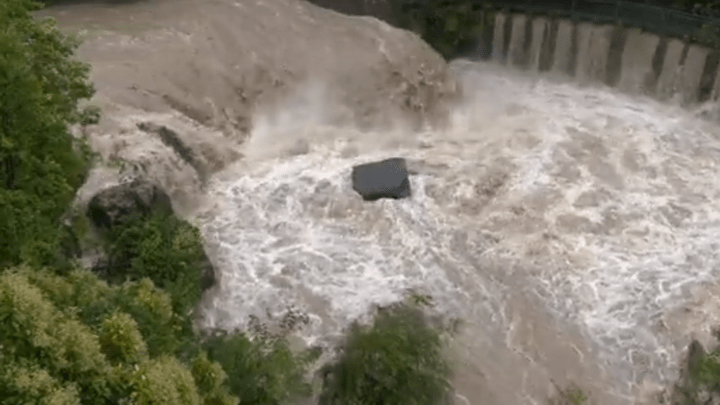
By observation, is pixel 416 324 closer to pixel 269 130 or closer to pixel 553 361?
pixel 553 361

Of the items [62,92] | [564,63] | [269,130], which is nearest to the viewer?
[62,92]

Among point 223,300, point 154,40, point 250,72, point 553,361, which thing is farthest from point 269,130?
point 553,361

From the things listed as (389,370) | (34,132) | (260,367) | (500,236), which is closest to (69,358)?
(34,132)

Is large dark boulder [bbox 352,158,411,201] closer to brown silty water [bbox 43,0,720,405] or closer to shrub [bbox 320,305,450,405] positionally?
brown silty water [bbox 43,0,720,405]

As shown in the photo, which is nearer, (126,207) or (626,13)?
(126,207)

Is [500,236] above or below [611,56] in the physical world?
below

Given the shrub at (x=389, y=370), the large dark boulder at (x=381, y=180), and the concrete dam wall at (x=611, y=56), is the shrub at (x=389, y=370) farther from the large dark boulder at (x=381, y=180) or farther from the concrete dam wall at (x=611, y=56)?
the concrete dam wall at (x=611, y=56)

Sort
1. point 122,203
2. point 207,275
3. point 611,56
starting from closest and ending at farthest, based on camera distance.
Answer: point 122,203, point 207,275, point 611,56

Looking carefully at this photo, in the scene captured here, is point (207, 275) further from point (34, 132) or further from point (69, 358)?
point (69, 358)
